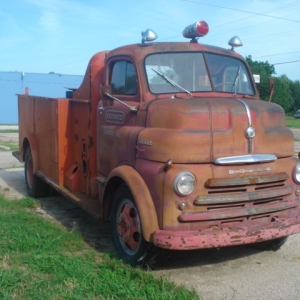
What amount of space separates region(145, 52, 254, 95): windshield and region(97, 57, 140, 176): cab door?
8.7 inches

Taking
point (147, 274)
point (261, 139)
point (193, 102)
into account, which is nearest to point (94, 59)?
point (193, 102)

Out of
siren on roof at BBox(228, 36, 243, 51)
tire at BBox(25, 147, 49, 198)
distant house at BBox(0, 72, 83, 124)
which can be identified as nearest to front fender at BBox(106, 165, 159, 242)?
siren on roof at BBox(228, 36, 243, 51)

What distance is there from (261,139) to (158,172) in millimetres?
1116

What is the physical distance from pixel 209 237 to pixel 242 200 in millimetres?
523

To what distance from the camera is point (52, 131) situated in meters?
7.06

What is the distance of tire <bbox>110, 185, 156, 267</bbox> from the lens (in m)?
4.70

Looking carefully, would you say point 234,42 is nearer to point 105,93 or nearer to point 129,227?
point 105,93

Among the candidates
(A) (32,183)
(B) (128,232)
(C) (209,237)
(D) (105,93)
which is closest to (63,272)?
(B) (128,232)

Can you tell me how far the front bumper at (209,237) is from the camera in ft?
14.0

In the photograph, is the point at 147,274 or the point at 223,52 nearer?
the point at 147,274

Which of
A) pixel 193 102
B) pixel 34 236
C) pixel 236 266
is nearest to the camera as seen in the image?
pixel 193 102

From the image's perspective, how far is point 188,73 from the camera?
5395 millimetres

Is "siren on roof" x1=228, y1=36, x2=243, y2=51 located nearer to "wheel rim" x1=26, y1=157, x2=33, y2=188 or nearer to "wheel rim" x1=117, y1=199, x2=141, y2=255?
"wheel rim" x1=117, y1=199, x2=141, y2=255

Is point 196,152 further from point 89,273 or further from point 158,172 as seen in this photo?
point 89,273
